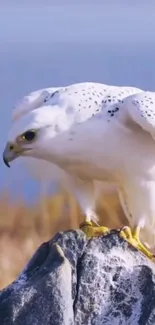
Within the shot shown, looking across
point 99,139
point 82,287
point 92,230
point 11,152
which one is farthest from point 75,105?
point 82,287

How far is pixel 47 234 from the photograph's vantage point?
6.65m

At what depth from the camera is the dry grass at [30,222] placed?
643 centimetres

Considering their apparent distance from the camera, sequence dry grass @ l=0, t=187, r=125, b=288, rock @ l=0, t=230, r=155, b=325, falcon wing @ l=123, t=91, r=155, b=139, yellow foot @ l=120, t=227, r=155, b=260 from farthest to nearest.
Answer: dry grass @ l=0, t=187, r=125, b=288 < falcon wing @ l=123, t=91, r=155, b=139 < yellow foot @ l=120, t=227, r=155, b=260 < rock @ l=0, t=230, r=155, b=325

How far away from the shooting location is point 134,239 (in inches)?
137

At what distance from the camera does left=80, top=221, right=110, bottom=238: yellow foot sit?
11.2 feet

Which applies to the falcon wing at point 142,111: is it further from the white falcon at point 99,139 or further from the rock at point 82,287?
the rock at point 82,287

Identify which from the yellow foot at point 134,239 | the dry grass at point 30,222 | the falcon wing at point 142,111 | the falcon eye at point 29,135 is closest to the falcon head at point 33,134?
the falcon eye at point 29,135

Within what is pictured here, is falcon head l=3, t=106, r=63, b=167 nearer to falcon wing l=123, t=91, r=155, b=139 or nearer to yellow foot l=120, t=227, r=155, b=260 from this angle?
falcon wing l=123, t=91, r=155, b=139

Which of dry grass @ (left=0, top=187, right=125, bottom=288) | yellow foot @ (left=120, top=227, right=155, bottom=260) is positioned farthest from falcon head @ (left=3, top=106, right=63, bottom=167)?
dry grass @ (left=0, top=187, right=125, bottom=288)

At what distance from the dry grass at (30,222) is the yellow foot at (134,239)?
2774mm

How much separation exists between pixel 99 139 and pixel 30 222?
3.39 meters

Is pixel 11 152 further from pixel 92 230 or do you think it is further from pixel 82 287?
pixel 82 287

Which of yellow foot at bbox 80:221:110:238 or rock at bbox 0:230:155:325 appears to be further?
yellow foot at bbox 80:221:110:238

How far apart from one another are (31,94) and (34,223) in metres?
3.04
